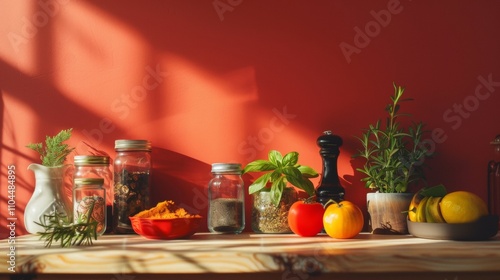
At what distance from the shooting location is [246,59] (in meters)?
1.64

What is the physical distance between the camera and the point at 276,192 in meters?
1.44

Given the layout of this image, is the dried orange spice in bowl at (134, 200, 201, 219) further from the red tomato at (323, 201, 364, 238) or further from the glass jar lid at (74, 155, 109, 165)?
the red tomato at (323, 201, 364, 238)

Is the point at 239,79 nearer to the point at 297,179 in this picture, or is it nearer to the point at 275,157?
the point at 275,157

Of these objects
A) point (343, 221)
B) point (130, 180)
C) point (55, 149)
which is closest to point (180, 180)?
point (130, 180)

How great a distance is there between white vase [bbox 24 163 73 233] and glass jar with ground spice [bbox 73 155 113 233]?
59 millimetres

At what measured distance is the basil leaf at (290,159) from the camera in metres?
1.50

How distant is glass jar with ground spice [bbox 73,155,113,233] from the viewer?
1.50 meters

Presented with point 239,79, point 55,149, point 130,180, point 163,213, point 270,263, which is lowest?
point 270,263

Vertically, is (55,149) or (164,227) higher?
(55,149)

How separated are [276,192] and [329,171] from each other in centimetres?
21

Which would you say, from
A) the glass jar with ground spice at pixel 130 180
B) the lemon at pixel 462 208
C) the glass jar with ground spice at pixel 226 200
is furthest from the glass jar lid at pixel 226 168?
the lemon at pixel 462 208

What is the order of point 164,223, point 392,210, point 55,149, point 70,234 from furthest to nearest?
point 55,149 → point 392,210 → point 164,223 → point 70,234

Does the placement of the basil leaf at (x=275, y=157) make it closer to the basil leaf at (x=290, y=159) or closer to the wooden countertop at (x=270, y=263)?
the basil leaf at (x=290, y=159)

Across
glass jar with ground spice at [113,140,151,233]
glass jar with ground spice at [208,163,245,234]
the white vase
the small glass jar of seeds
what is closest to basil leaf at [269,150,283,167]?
glass jar with ground spice at [208,163,245,234]
